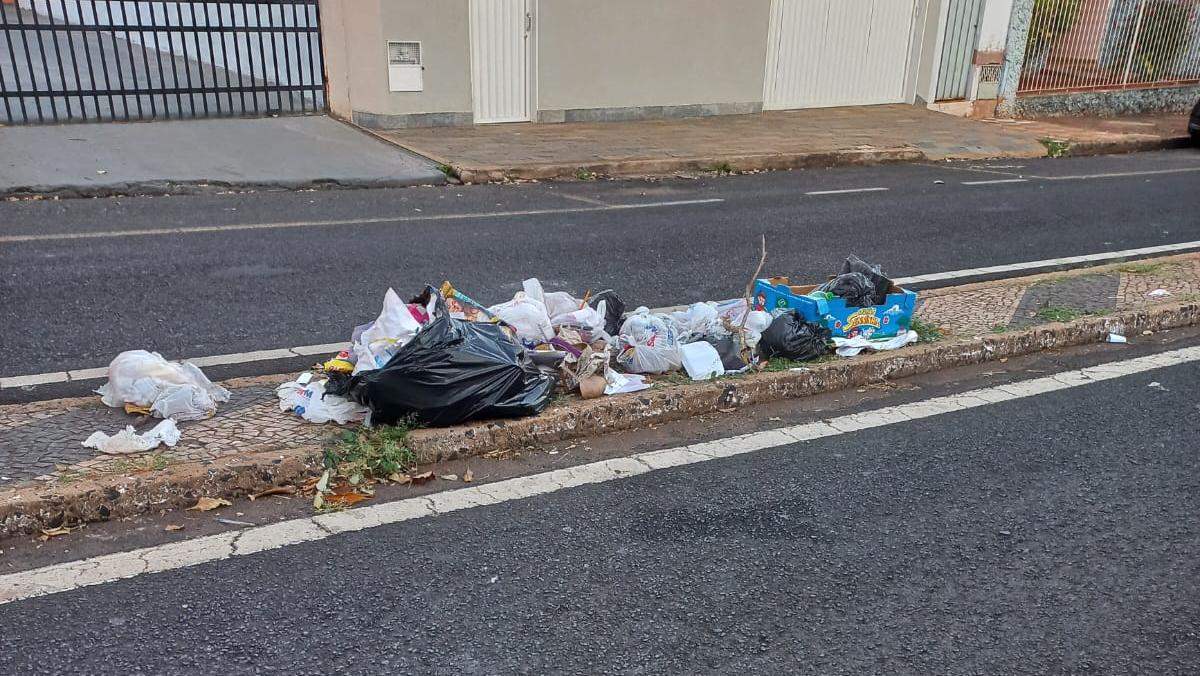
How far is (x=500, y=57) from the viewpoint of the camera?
12.8 metres

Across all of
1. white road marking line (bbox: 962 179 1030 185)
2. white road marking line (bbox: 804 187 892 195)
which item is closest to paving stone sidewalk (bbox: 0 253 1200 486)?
white road marking line (bbox: 804 187 892 195)

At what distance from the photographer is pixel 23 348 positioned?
4762mm

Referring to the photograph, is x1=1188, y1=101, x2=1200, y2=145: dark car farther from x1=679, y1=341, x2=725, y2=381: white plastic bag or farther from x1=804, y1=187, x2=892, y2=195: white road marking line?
x1=679, y1=341, x2=725, y2=381: white plastic bag

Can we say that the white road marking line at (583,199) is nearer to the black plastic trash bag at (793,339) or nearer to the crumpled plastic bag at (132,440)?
the black plastic trash bag at (793,339)

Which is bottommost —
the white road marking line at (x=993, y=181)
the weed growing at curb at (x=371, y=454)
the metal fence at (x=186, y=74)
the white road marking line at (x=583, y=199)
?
the weed growing at curb at (x=371, y=454)

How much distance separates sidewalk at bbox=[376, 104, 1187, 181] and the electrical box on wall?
63 cm

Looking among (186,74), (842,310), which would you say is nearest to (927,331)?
(842,310)

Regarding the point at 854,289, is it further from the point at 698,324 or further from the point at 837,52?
the point at 837,52

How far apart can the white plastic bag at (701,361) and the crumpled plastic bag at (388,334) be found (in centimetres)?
135

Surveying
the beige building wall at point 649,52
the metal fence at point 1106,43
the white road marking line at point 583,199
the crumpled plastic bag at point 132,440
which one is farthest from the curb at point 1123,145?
the crumpled plastic bag at point 132,440

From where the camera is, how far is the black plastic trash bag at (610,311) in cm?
477

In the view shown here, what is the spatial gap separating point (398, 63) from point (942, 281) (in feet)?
26.6

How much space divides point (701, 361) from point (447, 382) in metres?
1.37

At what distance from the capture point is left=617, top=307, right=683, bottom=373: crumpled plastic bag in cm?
444
